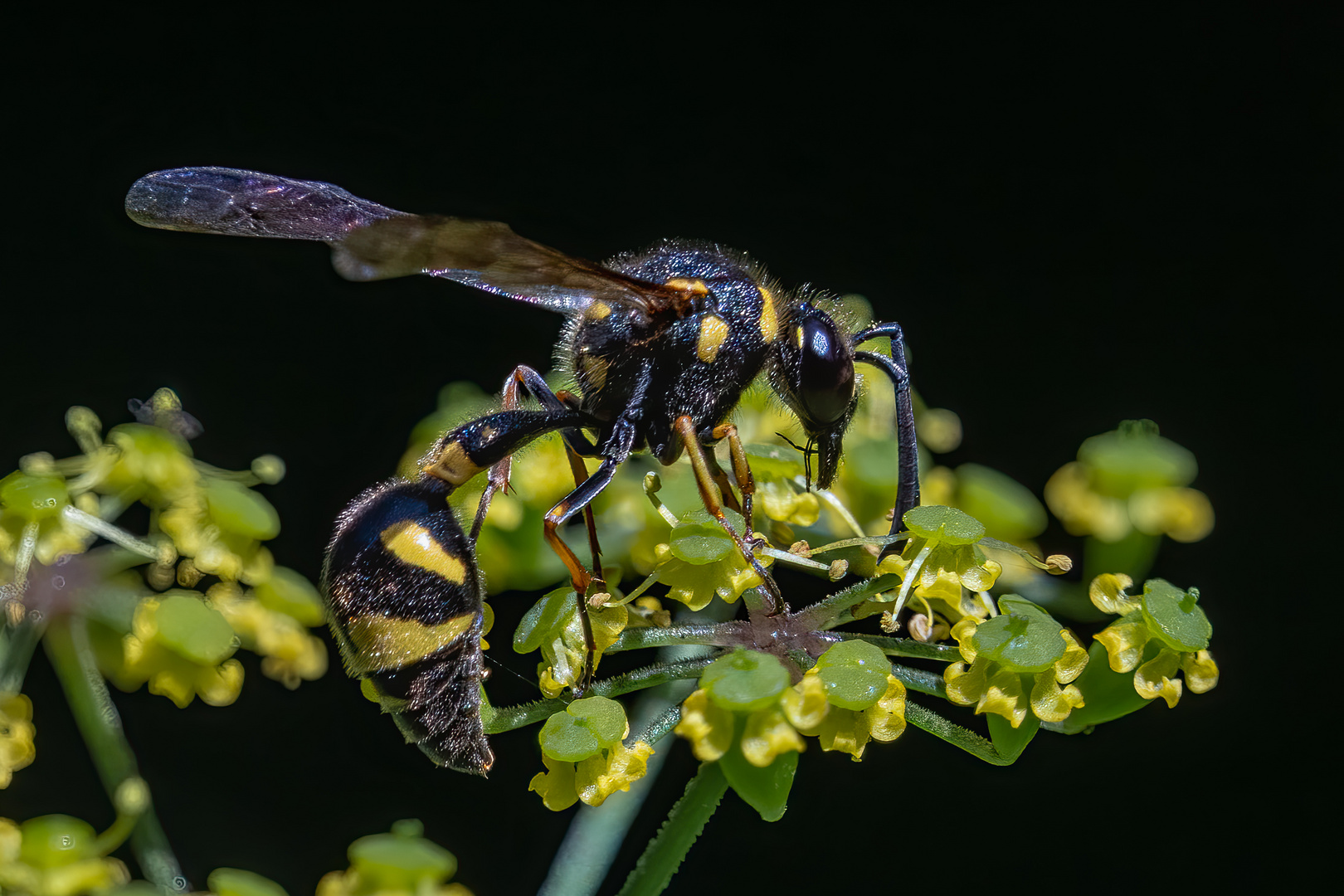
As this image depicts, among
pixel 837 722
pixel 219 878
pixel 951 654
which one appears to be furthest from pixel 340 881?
pixel 951 654

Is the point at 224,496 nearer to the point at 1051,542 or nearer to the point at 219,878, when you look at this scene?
the point at 219,878

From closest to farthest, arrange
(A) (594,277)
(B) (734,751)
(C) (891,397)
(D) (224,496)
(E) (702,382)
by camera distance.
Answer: (B) (734,751)
(A) (594,277)
(E) (702,382)
(D) (224,496)
(C) (891,397)

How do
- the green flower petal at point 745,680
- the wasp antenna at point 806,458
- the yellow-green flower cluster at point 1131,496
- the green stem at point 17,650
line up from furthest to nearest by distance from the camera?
the yellow-green flower cluster at point 1131,496
the wasp antenna at point 806,458
the green stem at point 17,650
the green flower petal at point 745,680


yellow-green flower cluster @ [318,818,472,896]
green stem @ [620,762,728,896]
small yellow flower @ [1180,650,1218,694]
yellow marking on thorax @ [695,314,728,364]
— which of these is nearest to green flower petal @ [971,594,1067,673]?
small yellow flower @ [1180,650,1218,694]

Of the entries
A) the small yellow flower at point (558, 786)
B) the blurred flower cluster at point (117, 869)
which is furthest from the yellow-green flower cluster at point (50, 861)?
the small yellow flower at point (558, 786)

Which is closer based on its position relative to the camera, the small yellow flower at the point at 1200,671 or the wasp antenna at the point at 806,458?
the small yellow flower at the point at 1200,671

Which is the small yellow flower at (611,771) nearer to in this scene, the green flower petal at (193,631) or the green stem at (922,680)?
the green stem at (922,680)

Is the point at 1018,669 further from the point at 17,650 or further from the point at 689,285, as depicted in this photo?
the point at 17,650
